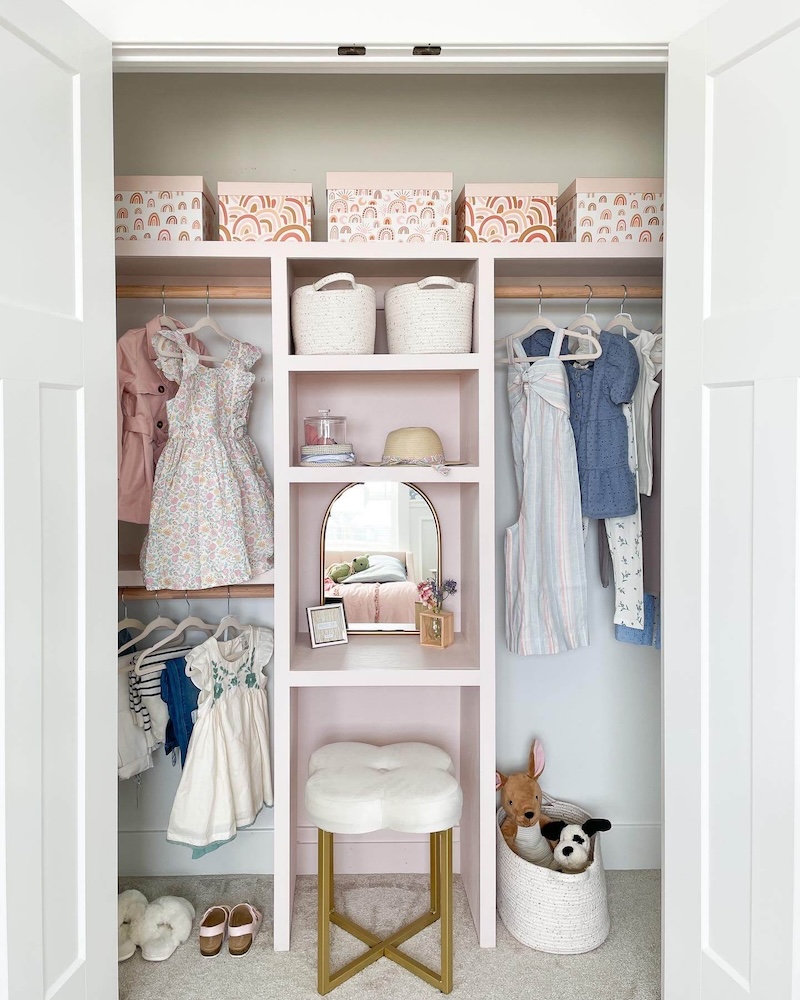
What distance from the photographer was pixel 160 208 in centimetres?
211

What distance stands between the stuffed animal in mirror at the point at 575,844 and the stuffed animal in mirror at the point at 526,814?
0.05 meters

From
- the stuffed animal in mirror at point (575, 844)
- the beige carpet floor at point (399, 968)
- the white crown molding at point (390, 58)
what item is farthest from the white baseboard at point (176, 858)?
the white crown molding at point (390, 58)

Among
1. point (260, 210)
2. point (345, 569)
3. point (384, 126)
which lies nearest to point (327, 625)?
point (345, 569)

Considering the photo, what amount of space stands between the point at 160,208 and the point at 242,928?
188 cm

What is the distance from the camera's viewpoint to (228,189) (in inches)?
84.1

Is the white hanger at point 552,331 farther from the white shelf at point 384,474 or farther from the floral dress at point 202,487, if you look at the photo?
the floral dress at point 202,487

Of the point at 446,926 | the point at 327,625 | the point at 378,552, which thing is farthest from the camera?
the point at 378,552

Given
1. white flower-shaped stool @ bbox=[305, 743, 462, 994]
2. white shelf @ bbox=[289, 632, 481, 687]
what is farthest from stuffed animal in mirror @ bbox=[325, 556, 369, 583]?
white flower-shaped stool @ bbox=[305, 743, 462, 994]

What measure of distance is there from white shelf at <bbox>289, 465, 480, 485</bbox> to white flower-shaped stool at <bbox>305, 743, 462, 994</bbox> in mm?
731

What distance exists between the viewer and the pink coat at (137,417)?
7.32 ft

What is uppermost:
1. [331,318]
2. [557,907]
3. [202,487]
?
[331,318]

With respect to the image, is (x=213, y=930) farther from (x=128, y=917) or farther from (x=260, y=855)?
(x=260, y=855)
